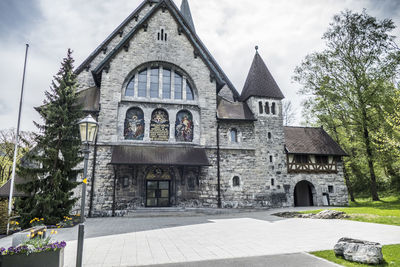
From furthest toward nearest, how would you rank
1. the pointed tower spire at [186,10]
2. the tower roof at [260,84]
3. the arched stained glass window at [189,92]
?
the pointed tower spire at [186,10] → the tower roof at [260,84] → the arched stained glass window at [189,92]

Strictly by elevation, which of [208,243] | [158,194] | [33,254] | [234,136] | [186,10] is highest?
[186,10]

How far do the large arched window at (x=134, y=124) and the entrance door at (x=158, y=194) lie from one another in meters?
3.41

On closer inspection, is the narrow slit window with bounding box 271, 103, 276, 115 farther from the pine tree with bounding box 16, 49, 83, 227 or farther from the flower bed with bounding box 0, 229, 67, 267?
the flower bed with bounding box 0, 229, 67, 267

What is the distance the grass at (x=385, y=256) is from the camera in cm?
545

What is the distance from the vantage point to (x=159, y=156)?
16.7m

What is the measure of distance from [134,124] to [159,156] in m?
3.14

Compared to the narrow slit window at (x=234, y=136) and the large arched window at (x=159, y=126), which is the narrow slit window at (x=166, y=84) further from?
the narrow slit window at (x=234, y=136)

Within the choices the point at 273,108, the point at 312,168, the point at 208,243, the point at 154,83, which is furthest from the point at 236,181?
the point at 208,243

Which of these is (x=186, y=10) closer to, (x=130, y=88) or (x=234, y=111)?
(x=130, y=88)

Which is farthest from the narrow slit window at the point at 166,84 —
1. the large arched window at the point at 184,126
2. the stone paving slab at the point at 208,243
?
the stone paving slab at the point at 208,243

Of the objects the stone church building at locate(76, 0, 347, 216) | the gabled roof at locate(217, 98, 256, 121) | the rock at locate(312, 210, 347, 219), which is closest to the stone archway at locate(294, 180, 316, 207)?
the stone church building at locate(76, 0, 347, 216)

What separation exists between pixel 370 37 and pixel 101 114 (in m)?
23.7

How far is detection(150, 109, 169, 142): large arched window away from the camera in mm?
17875

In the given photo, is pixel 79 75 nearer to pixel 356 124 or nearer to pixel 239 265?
pixel 239 265
